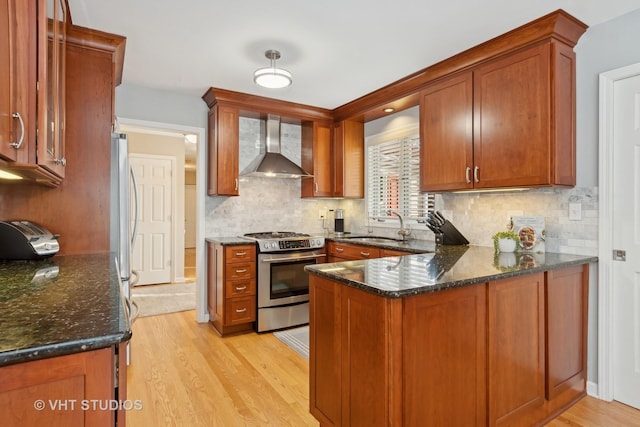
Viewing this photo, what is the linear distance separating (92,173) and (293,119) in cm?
246

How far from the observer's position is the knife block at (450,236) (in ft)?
10.1

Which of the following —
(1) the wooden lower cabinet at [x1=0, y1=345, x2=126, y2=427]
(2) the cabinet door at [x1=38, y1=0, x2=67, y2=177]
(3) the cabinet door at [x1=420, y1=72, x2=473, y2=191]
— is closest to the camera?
(1) the wooden lower cabinet at [x1=0, y1=345, x2=126, y2=427]

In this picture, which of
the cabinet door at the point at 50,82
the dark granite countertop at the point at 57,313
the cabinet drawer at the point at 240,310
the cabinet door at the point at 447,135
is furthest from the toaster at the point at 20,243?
the cabinet door at the point at 447,135

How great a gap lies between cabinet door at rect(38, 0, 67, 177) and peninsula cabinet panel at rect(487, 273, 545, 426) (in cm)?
204

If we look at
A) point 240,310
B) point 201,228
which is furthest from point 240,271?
point 201,228

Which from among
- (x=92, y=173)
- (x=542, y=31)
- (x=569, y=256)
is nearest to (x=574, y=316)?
(x=569, y=256)

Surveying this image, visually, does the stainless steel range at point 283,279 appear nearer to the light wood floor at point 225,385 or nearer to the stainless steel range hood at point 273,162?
the light wood floor at point 225,385

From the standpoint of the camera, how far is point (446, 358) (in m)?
1.60

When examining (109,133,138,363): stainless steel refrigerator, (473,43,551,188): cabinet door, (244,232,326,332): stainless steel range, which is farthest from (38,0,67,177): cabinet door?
(473,43,551,188): cabinet door

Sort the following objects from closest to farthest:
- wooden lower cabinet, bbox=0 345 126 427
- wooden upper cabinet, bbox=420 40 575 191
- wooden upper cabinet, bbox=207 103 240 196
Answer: wooden lower cabinet, bbox=0 345 126 427 < wooden upper cabinet, bbox=420 40 575 191 < wooden upper cabinet, bbox=207 103 240 196

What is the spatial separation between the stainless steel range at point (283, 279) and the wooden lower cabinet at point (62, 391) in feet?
9.21

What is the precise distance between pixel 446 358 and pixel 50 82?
209 centimetres

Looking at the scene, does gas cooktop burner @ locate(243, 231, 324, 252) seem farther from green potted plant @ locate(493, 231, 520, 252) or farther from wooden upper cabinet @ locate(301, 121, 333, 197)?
green potted plant @ locate(493, 231, 520, 252)

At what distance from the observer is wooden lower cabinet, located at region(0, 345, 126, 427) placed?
686 millimetres
